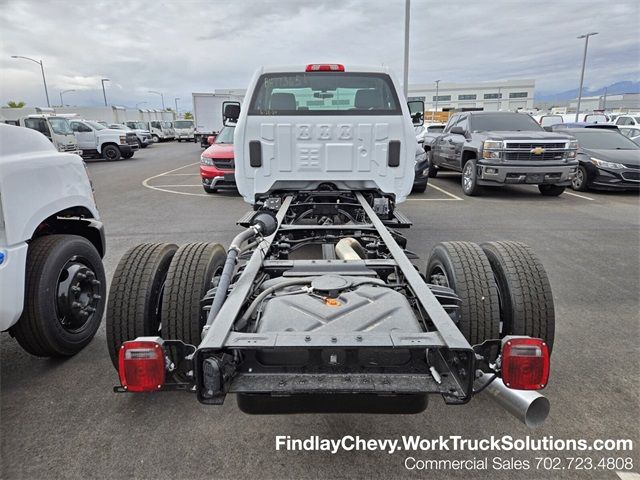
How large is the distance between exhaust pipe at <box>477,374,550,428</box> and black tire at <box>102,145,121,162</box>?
2277cm

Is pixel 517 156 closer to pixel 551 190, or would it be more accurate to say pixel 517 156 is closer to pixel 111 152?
pixel 551 190

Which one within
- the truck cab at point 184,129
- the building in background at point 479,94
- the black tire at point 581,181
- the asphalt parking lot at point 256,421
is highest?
the building in background at point 479,94

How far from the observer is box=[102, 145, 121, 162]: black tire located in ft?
70.1

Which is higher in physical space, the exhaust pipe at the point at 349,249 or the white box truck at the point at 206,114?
the white box truck at the point at 206,114

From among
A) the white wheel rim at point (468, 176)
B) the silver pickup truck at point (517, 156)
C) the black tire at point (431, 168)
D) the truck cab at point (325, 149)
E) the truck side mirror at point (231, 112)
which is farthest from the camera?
the black tire at point (431, 168)

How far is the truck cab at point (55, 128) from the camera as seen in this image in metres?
16.8

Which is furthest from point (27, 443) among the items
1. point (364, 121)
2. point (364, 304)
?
point (364, 121)

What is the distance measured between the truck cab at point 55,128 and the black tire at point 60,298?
15.7m

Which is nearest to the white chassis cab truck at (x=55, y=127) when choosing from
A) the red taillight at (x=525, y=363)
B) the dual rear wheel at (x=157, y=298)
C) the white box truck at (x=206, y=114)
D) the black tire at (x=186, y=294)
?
the white box truck at (x=206, y=114)

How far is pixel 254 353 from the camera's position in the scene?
6.42 ft

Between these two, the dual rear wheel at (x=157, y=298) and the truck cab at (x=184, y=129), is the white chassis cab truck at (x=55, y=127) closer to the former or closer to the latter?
the dual rear wheel at (x=157, y=298)

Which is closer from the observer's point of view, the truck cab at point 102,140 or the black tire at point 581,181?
the black tire at point 581,181

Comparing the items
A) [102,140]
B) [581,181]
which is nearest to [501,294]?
[581,181]

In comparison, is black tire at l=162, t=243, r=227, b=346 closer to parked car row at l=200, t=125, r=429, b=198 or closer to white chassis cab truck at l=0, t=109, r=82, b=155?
parked car row at l=200, t=125, r=429, b=198
